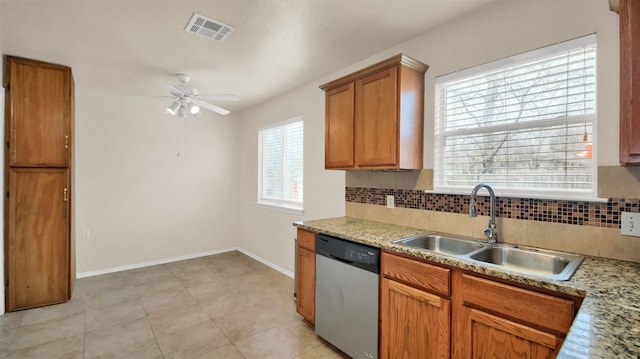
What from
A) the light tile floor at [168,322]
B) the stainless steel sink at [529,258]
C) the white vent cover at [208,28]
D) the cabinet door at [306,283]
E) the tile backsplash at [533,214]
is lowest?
the light tile floor at [168,322]

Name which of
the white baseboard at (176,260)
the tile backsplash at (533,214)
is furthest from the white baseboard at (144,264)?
the tile backsplash at (533,214)

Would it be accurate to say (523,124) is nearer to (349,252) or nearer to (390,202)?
(390,202)

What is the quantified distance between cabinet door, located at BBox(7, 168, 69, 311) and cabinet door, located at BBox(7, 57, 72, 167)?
0.15 m

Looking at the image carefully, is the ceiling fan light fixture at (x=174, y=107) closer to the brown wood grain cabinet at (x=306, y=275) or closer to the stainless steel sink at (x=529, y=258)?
the brown wood grain cabinet at (x=306, y=275)

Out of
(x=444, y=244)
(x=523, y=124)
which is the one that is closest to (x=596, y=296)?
(x=444, y=244)

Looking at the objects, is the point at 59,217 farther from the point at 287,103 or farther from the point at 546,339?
the point at 546,339

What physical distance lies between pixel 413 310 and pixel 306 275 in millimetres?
1103

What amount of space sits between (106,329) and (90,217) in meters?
2.06

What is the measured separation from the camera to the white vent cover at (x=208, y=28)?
2.25m

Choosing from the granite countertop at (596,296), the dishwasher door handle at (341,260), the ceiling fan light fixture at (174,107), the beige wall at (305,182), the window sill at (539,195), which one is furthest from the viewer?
the beige wall at (305,182)

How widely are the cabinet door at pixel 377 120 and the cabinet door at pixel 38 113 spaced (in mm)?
3089

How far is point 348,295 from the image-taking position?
2195 millimetres

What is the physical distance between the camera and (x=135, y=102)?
4.39m

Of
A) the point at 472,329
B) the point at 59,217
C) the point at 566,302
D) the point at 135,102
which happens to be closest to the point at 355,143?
the point at 472,329
